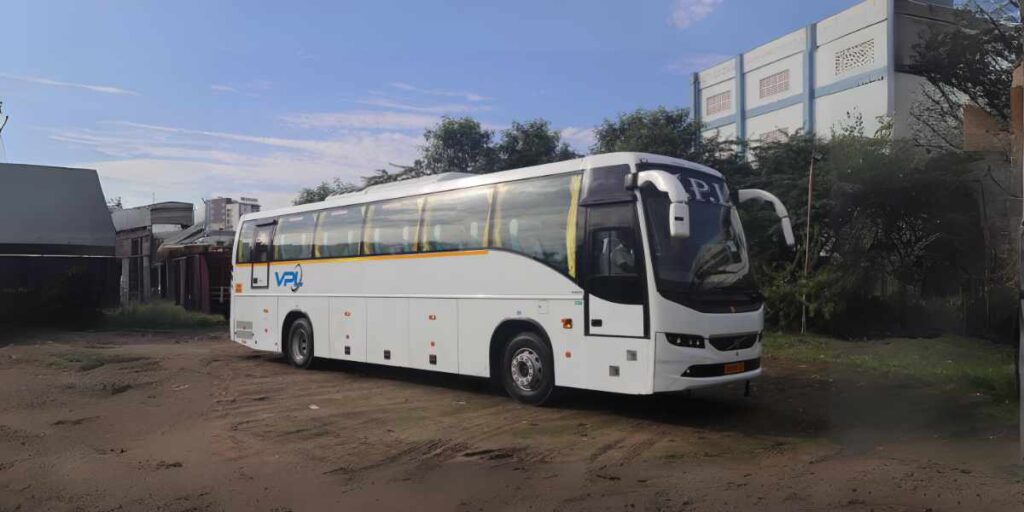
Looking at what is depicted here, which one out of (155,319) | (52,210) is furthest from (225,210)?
(155,319)

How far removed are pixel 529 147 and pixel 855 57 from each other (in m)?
13.5

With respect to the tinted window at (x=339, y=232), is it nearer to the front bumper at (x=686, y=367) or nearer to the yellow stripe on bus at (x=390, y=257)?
the yellow stripe on bus at (x=390, y=257)

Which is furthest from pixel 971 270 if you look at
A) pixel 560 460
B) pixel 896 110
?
pixel 560 460

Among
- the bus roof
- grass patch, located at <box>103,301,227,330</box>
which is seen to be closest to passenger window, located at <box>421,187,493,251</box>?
the bus roof

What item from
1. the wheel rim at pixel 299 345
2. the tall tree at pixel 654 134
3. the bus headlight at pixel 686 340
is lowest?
the wheel rim at pixel 299 345

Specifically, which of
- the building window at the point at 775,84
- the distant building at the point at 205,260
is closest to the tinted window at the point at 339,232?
the distant building at the point at 205,260

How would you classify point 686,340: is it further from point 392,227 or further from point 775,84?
point 775,84

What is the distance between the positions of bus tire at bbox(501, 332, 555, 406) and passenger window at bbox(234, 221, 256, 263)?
755cm

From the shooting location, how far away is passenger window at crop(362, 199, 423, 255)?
36.9 feet

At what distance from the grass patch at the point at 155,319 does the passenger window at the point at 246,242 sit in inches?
385

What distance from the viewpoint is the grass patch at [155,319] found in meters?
23.2

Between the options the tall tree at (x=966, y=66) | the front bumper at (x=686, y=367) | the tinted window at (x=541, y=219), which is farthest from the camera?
the tall tree at (x=966, y=66)

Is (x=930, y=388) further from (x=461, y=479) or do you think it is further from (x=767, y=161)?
(x=767, y=161)

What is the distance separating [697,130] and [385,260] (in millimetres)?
14730
